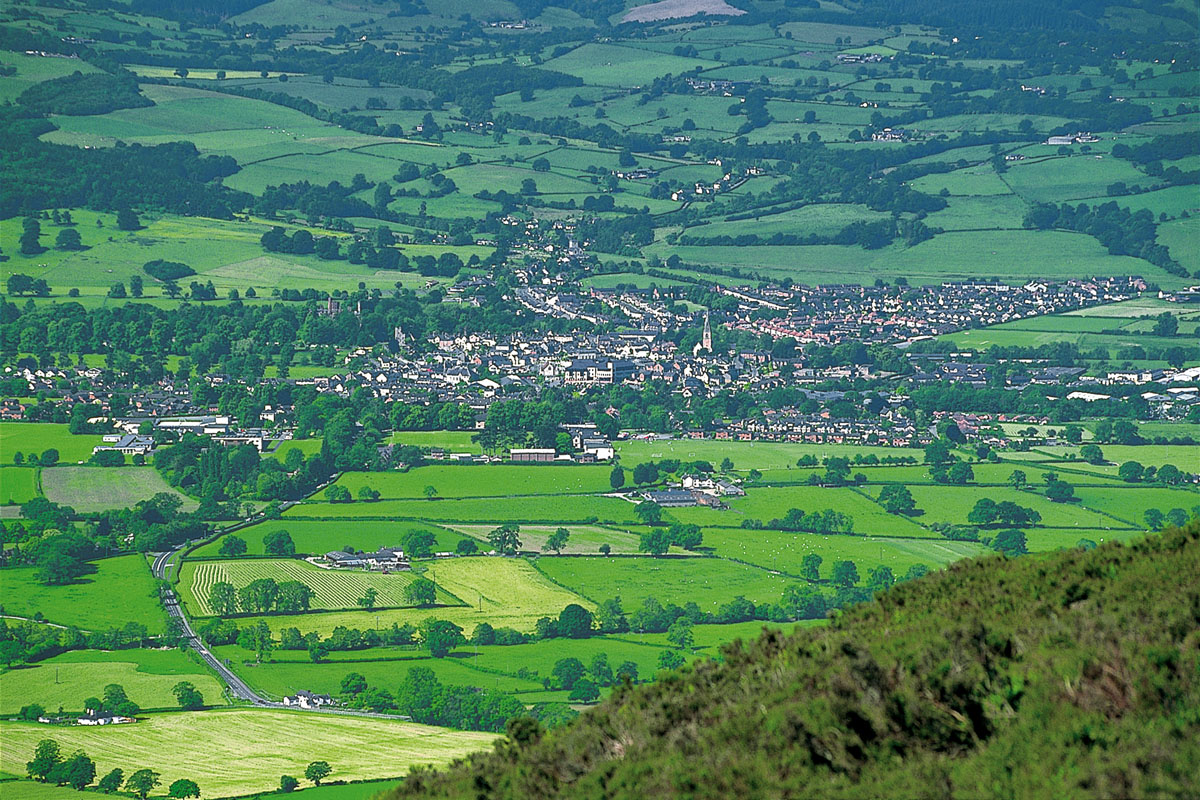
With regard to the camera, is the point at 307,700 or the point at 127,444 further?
the point at 127,444

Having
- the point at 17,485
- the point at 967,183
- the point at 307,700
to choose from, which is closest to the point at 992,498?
the point at 307,700

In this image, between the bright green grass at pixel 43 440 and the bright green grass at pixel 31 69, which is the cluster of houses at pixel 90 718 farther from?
the bright green grass at pixel 31 69

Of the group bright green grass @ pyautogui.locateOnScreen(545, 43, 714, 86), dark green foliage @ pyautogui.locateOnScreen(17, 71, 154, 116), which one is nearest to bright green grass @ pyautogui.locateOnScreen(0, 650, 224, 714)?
dark green foliage @ pyautogui.locateOnScreen(17, 71, 154, 116)

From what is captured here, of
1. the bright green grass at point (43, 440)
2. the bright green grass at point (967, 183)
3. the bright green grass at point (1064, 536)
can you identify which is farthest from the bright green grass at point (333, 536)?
the bright green grass at point (967, 183)

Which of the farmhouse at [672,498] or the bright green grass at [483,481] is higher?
the farmhouse at [672,498]

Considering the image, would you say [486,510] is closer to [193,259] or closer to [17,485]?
[17,485]

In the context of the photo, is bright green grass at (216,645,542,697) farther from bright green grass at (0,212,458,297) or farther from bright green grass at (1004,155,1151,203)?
bright green grass at (1004,155,1151,203)
